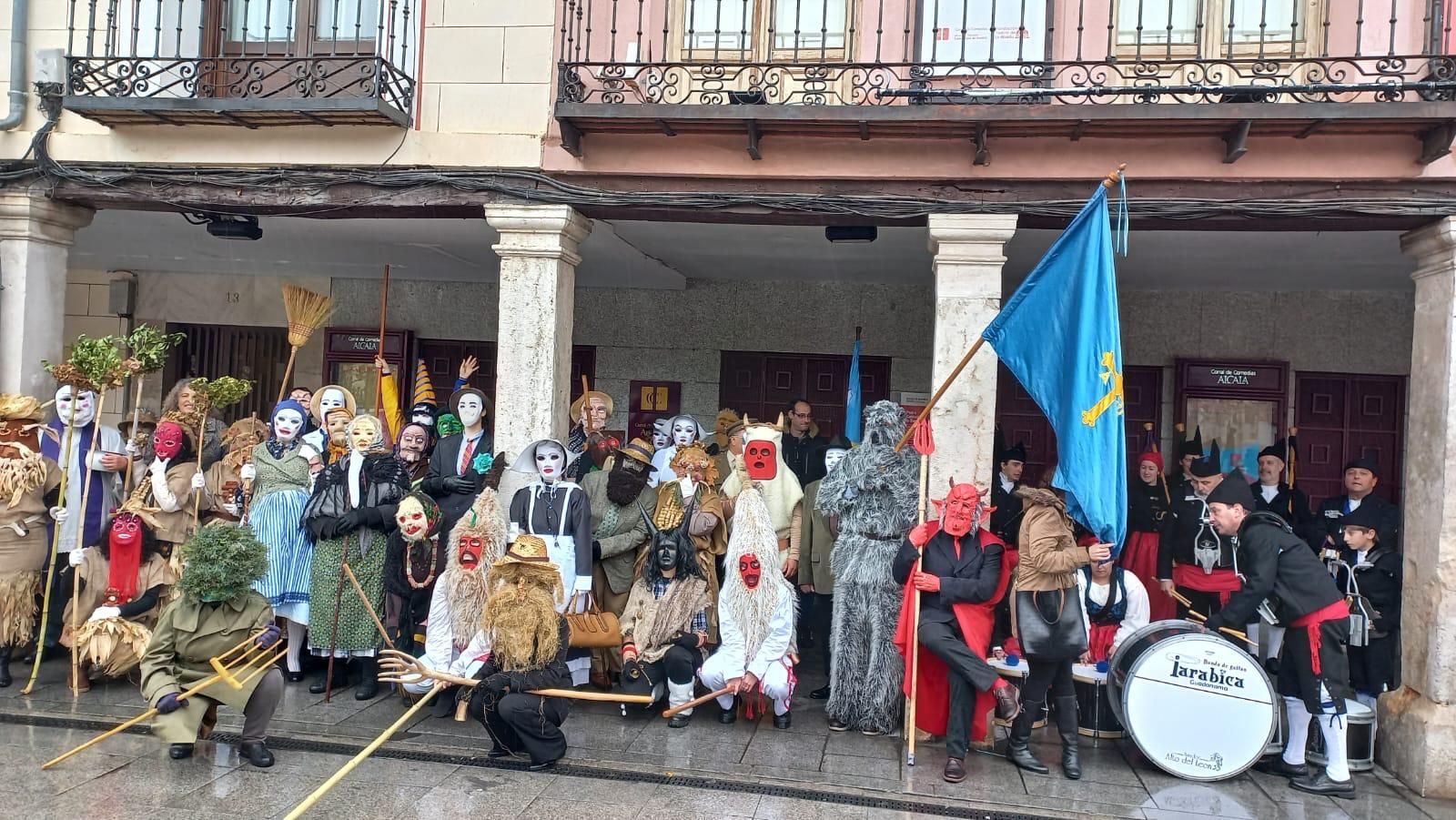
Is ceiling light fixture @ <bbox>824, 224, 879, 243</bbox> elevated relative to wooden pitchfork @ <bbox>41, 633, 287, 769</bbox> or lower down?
elevated

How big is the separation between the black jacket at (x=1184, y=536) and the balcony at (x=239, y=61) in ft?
21.5

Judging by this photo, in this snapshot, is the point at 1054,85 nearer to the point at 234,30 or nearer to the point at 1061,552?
the point at 1061,552

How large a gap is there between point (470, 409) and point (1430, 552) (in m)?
6.42

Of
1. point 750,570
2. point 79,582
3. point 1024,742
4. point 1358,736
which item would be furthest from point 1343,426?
point 79,582

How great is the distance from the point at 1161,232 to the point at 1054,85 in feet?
4.81

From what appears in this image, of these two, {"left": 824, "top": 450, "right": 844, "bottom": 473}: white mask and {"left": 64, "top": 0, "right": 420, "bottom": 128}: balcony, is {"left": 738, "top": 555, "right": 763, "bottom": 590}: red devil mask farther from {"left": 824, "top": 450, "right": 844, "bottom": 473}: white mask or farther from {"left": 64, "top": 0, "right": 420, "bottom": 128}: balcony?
{"left": 64, "top": 0, "right": 420, "bottom": 128}: balcony

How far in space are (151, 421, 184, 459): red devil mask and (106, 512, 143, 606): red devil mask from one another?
45 cm

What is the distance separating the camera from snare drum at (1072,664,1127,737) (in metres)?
6.46

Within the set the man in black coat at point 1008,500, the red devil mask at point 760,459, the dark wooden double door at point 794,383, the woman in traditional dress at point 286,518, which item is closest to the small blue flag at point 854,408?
the man in black coat at point 1008,500

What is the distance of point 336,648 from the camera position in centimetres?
677

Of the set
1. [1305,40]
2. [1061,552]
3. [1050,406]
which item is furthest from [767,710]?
[1305,40]

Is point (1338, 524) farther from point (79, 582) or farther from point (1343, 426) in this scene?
point (79, 582)

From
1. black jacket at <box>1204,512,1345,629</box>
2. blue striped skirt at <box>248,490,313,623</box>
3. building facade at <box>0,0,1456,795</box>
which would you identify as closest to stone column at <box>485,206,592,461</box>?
building facade at <box>0,0,1456,795</box>

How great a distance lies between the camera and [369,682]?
22.4ft
